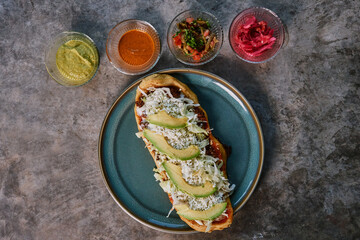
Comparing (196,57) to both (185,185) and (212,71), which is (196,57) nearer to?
(212,71)

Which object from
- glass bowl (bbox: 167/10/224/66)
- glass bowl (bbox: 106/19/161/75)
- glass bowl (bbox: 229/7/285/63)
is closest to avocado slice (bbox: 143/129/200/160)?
glass bowl (bbox: 106/19/161/75)

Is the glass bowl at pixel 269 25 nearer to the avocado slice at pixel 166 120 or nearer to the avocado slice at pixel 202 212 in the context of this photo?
the avocado slice at pixel 166 120

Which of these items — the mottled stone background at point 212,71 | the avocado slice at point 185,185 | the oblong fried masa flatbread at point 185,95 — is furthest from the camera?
the mottled stone background at point 212,71

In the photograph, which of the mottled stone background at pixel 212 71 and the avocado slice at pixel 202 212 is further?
the mottled stone background at pixel 212 71

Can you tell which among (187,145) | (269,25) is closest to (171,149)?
(187,145)

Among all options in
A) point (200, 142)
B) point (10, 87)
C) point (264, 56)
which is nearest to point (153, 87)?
point (200, 142)

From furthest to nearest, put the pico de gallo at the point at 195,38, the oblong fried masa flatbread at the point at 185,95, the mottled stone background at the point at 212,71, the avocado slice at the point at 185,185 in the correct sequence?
the mottled stone background at the point at 212,71 < the pico de gallo at the point at 195,38 < the oblong fried masa flatbread at the point at 185,95 < the avocado slice at the point at 185,185

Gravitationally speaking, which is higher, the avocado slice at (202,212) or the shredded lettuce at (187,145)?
the shredded lettuce at (187,145)

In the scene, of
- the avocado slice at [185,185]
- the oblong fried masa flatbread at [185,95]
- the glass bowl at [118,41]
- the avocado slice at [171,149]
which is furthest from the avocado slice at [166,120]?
the glass bowl at [118,41]
